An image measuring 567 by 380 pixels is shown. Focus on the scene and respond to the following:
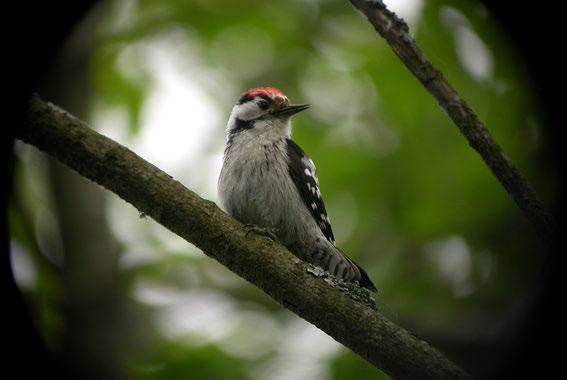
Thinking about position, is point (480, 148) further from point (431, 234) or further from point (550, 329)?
point (431, 234)

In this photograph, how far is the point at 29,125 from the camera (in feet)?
9.20

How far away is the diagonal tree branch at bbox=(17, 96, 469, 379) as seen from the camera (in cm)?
290

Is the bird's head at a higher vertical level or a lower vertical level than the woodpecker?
higher

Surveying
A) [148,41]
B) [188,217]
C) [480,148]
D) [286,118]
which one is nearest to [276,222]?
[286,118]

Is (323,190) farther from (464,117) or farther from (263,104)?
(464,117)

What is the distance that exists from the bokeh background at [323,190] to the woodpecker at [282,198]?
657mm

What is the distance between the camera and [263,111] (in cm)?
550

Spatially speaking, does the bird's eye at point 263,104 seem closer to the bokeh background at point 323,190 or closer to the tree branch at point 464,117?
the bokeh background at point 323,190

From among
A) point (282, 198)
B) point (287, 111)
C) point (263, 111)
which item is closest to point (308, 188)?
point (282, 198)

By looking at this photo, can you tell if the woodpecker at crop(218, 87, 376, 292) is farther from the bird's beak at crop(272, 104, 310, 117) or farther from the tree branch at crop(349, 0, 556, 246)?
the tree branch at crop(349, 0, 556, 246)

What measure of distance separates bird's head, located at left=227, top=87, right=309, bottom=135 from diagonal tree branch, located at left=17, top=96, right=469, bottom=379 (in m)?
2.28

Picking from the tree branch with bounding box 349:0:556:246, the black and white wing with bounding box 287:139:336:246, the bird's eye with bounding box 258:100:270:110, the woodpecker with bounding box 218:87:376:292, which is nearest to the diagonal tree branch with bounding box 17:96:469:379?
the tree branch with bounding box 349:0:556:246

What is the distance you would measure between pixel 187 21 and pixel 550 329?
Result: 480cm

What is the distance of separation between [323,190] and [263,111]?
1.11 metres
